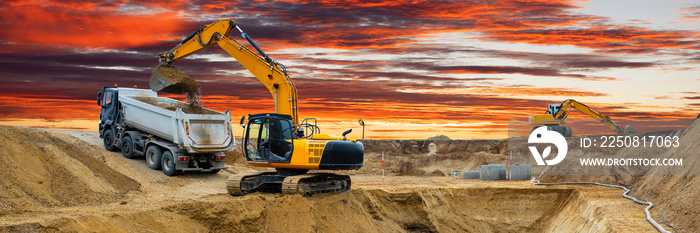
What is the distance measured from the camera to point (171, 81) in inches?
Answer: 766

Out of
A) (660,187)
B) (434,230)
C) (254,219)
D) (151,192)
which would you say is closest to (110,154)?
(151,192)

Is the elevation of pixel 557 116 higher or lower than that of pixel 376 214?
higher

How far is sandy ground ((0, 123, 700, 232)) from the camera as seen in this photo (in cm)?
1195

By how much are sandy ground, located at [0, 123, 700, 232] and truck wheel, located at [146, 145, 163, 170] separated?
1.05 ft

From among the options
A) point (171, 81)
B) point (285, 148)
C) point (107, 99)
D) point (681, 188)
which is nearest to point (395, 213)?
point (285, 148)

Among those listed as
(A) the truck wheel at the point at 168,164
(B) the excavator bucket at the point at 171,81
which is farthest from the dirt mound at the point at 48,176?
(B) the excavator bucket at the point at 171,81

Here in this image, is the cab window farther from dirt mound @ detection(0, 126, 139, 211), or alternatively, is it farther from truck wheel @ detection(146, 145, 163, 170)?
dirt mound @ detection(0, 126, 139, 211)

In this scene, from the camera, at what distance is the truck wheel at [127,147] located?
21078 millimetres

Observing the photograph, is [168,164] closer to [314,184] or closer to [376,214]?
[314,184]

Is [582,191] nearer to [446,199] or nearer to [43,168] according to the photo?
[446,199]

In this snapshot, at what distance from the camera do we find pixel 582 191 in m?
18.8

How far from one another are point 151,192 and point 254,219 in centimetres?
569

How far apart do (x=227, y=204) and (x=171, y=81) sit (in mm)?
7669

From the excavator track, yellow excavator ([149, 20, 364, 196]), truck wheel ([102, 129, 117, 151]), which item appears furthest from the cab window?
the excavator track
